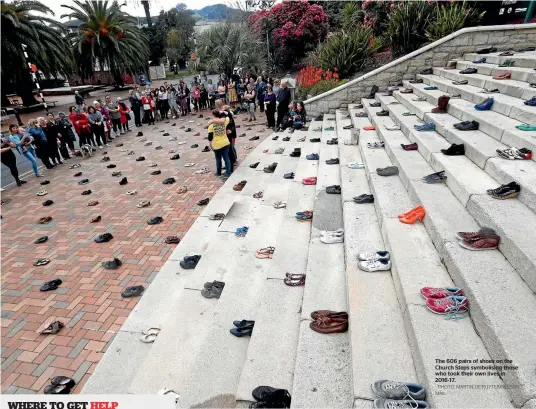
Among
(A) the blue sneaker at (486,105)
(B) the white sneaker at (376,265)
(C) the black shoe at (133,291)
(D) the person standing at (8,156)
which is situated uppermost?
(A) the blue sneaker at (486,105)

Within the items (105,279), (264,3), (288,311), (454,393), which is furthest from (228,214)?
(264,3)

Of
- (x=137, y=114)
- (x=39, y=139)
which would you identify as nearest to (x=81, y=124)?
(x=39, y=139)

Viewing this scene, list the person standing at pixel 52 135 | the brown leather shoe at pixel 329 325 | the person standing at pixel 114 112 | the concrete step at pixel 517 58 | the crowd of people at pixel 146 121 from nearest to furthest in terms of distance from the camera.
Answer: the brown leather shoe at pixel 329 325, the concrete step at pixel 517 58, the crowd of people at pixel 146 121, the person standing at pixel 52 135, the person standing at pixel 114 112

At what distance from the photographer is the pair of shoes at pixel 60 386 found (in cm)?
316

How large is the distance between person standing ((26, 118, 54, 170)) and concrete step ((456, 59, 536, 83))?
12.5 meters

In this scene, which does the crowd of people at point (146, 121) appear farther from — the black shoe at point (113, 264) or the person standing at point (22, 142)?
the black shoe at point (113, 264)

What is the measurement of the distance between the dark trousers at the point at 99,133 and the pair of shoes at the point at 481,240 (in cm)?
1262

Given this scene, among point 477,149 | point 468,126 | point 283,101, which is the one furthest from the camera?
point 283,101

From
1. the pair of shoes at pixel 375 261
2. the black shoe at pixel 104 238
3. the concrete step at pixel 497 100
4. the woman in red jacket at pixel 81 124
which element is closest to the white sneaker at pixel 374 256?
the pair of shoes at pixel 375 261

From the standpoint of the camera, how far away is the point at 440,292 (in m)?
2.50

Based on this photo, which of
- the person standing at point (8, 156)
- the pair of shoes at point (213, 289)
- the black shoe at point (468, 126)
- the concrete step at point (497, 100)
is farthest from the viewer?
the person standing at point (8, 156)

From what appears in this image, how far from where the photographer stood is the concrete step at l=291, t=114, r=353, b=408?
2.27 meters

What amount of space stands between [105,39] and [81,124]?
22.2 meters

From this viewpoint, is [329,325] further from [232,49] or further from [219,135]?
[232,49]
